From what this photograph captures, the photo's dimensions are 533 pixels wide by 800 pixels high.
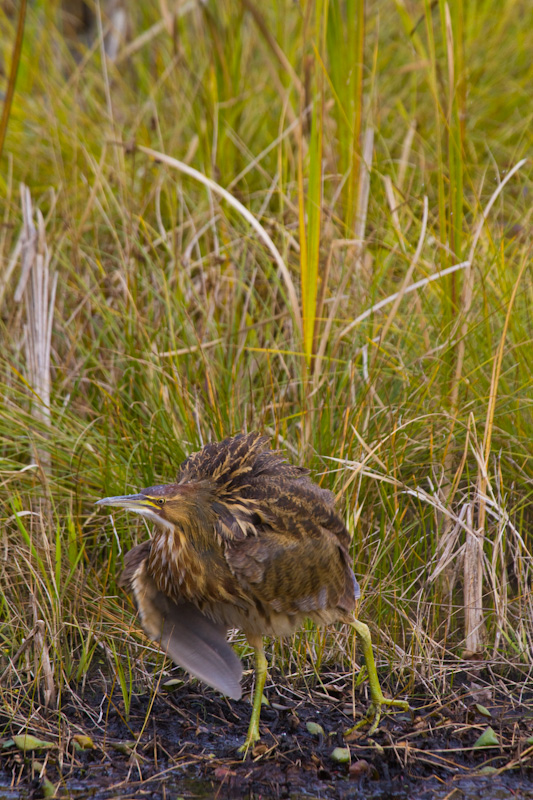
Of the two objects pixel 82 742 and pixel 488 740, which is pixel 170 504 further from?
pixel 488 740

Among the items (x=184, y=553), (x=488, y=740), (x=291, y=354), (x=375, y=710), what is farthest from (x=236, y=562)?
(x=291, y=354)

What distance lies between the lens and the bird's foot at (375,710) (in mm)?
3051

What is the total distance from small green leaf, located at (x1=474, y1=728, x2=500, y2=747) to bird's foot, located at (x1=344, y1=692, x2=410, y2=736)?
0.27m

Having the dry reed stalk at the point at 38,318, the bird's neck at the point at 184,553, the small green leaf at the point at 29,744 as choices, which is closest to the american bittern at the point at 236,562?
the bird's neck at the point at 184,553

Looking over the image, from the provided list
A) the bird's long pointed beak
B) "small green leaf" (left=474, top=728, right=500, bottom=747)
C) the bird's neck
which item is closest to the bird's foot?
"small green leaf" (left=474, top=728, right=500, bottom=747)

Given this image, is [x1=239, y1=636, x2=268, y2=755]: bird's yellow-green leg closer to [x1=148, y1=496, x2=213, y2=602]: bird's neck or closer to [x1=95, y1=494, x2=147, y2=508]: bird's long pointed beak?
[x1=148, y1=496, x2=213, y2=602]: bird's neck

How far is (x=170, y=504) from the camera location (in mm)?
2783

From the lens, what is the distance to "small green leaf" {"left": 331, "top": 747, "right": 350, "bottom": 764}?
2891mm

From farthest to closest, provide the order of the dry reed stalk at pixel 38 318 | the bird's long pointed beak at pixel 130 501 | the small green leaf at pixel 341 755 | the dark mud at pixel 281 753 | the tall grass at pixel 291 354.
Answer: the dry reed stalk at pixel 38 318 → the tall grass at pixel 291 354 → the small green leaf at pixel 341 755 → the dark mud at pixel 281 753 → the bird's long pointed beak at pixel 130 501

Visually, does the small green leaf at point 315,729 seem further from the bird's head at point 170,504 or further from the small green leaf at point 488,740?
the bird's head at point 170,504

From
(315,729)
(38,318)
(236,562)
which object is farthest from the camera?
(38,318)

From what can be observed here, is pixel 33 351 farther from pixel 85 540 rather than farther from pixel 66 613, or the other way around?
pixel 66 613

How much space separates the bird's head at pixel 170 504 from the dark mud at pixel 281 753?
68 centimetres

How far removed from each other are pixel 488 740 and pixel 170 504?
3.96ft
